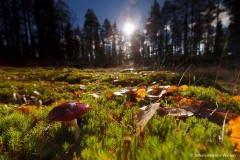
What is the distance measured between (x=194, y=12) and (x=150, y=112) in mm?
29922

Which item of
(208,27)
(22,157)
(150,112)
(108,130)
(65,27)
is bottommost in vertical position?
(22,157)

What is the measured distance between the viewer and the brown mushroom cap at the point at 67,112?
1.59 meters

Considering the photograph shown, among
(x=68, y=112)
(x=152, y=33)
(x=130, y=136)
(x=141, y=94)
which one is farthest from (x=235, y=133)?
(x=152, y=33)

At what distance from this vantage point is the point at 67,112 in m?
1.62

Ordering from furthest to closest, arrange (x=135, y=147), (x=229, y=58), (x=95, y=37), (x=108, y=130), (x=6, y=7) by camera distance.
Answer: (x=95, y=37)
(x=6, y=7)
(x=229, y=58)
(x=108, y=130)
(x=135, y=147)

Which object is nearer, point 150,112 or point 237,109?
point 150,112

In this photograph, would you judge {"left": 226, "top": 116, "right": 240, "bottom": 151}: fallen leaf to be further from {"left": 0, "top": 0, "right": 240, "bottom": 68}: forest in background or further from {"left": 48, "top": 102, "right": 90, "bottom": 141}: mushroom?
{"left": 0, "top": 0, "right": 240, "bottom": 68}: forest in background

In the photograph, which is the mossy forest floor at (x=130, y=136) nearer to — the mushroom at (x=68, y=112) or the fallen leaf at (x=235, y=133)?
the fallen leaf at (x=235, y=133)

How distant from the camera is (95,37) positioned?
51250 mm

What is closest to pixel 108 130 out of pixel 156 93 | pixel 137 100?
pixel 137 100

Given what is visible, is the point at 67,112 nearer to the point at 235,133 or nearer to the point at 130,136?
the point at 130,136

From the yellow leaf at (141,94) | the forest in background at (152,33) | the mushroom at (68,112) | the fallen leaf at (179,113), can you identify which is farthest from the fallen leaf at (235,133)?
the forest in background at (152,33)

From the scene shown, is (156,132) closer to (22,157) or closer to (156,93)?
(22,157)

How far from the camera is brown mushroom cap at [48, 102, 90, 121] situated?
1588 millimetres
